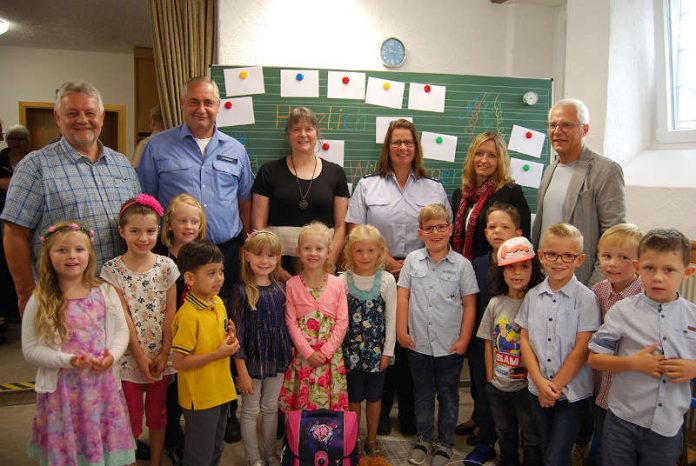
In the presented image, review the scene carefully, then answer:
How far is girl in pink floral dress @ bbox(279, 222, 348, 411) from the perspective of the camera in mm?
2342

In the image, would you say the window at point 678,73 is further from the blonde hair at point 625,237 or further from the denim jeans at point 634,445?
the denim jeans at point 634,445

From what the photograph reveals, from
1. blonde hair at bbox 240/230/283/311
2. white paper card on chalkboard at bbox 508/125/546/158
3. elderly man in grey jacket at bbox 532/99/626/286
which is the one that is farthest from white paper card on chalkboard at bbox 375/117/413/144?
blonde hair at bbox 240/230/283/311

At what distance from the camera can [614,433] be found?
72.7 inches

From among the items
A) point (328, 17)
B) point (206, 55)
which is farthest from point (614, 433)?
point (206, 55)

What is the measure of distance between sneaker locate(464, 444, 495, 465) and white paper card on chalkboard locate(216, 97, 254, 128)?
2.25 meters

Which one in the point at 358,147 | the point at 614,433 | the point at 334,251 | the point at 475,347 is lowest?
the point at 614,433

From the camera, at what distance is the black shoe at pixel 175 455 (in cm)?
239

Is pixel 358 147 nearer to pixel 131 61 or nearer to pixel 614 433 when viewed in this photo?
pixel 614 433

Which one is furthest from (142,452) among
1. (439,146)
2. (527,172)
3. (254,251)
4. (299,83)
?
(527,172)

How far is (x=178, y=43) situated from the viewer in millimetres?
3760

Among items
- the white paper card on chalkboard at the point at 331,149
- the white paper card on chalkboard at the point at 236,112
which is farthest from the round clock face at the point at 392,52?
the white paper card on chalkboard at the point at 236,112

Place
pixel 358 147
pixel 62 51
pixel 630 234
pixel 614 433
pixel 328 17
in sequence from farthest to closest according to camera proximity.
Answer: pixel 62 51
pixel 328 17
pixel 358 147
pixel 630 234
pixel 614 433

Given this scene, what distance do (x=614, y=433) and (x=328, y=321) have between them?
1.18 meters

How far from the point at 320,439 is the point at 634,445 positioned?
1.18m
